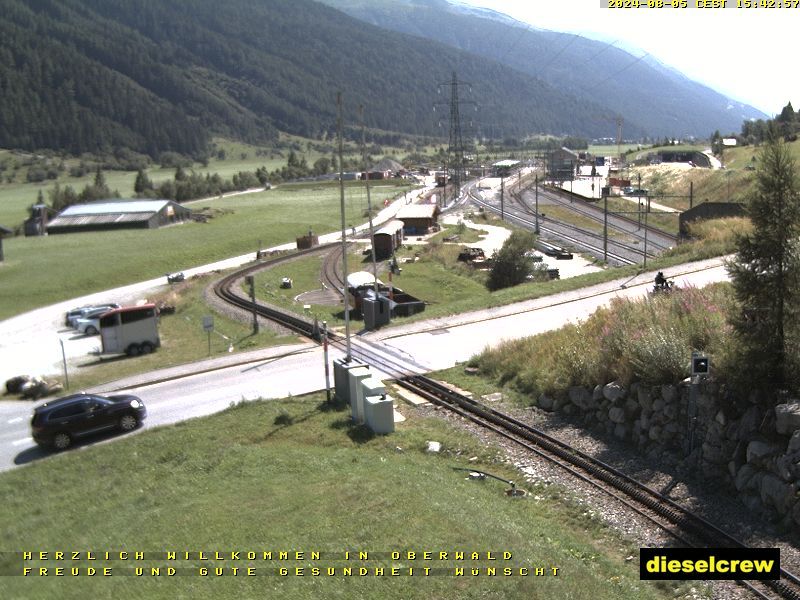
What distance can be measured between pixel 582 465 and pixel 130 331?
2582cm

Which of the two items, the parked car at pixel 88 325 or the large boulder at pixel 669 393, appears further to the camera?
the parked car at pixel 88 325

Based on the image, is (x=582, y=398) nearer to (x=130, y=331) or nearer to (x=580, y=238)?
(x=130, y=331)

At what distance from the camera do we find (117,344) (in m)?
34.6

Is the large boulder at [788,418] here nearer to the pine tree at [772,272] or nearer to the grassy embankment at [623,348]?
the pine tree at [772,272]

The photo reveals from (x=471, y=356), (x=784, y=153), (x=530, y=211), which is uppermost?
(x=784, y=153)

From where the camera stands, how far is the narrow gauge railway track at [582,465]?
1179cm

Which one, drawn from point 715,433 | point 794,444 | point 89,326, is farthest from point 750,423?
point 89,326

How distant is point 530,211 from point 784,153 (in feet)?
302

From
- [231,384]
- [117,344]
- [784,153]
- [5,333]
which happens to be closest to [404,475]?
[784,153]

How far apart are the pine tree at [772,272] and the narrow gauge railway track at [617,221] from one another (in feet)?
169

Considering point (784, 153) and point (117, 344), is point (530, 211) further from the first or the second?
point (784, 153)

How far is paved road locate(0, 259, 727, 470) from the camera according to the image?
2183 centimetres

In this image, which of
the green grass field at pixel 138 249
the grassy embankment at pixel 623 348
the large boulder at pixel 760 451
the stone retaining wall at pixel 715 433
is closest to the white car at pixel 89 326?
the green grass field at pixel 138 249

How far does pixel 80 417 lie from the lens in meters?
19.8
